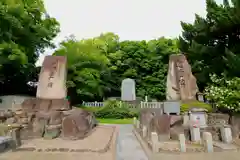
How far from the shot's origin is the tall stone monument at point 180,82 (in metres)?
13.2

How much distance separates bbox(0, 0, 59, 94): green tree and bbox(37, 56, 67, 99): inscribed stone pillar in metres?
7.05

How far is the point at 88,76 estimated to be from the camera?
77.6 feet

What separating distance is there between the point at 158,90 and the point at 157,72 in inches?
122

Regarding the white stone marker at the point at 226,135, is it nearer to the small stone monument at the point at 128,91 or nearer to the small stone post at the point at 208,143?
the small stone post at the point at 208,143

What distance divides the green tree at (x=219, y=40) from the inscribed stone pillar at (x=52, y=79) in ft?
32.0

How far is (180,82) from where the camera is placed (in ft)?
44.0

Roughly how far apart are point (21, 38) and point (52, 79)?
11443 millimetres

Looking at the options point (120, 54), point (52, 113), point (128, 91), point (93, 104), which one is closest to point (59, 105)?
point (52, 113)

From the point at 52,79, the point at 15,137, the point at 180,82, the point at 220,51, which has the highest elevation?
the point at 220,51

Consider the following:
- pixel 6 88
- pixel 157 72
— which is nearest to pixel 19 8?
pixel 6 88

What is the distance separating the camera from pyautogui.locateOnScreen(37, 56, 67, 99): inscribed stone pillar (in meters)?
13.1

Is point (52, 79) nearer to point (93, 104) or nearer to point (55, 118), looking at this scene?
point (55, 118)

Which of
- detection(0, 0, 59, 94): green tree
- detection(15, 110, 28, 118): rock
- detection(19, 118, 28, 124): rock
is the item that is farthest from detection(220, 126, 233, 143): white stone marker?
detection(0, 0, 59, 94): green tree

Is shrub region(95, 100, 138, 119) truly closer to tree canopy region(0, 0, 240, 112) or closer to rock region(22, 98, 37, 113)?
tree canopy region(0, 0, 240, 112)
